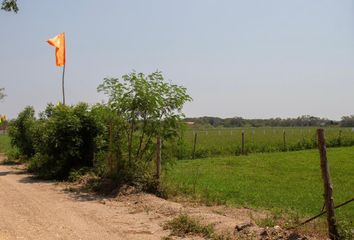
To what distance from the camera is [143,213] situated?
10.3m

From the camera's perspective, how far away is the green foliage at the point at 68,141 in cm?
1700

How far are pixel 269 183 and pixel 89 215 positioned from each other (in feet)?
24.4

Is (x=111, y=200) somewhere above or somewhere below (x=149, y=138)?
below

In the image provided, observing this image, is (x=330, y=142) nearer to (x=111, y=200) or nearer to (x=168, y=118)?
(x=168, y=118)

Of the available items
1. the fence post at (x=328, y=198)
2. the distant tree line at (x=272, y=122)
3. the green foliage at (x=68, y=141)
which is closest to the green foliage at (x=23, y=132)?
the green foliage at (x=68, y=141)

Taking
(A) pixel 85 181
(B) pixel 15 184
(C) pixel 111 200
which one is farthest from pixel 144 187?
(B) pixel 15 184

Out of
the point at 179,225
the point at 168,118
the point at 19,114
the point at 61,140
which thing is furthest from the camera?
the point at 19,114

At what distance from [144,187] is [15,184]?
5.02 metres

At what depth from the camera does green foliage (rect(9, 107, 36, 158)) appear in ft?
77.9

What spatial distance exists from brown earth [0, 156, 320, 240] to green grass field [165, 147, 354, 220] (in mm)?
1382

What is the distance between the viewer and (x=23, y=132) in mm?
24438

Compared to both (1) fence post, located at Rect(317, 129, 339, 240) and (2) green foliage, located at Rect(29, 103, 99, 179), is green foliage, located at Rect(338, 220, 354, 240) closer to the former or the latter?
(1) fence post, located at Rect(317, 129, 339, 240)

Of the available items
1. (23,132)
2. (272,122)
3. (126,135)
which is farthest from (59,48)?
(272,122)

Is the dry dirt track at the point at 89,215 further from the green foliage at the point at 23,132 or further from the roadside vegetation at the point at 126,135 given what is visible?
the green foliage at the point at 23,132
